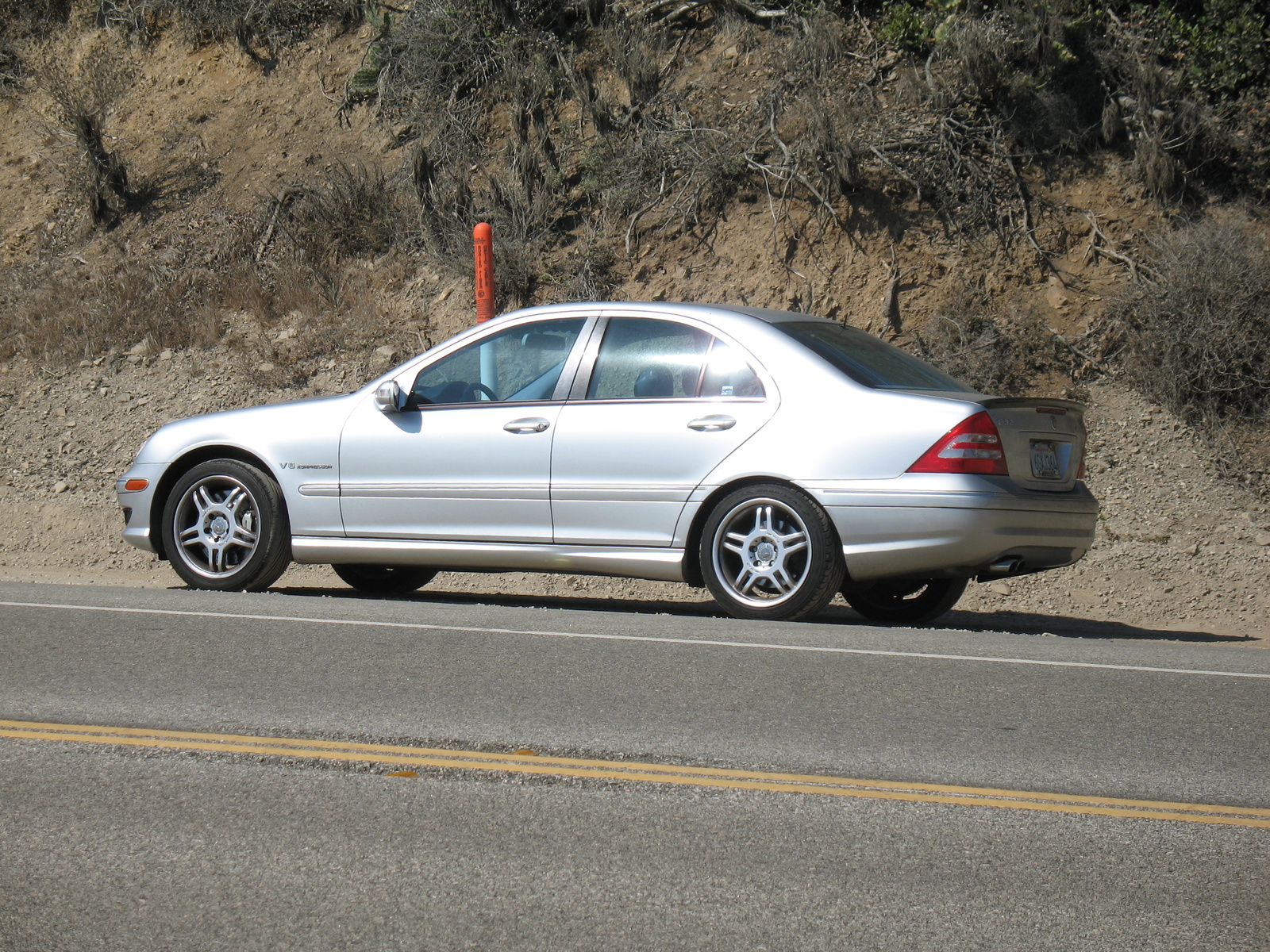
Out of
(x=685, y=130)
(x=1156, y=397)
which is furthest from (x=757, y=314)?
(x=685, y=130)

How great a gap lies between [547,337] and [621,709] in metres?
3.51

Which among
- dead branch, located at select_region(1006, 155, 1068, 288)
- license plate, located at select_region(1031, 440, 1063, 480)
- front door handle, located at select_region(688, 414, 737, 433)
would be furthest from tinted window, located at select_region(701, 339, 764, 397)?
dead branch, located at select_region(1006, 155, 1068, 288)

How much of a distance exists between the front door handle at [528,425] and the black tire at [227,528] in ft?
5.36

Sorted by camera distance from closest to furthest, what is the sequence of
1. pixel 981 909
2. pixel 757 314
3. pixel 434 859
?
1. pixel 981 909
2. pixel 434 859
3. pixel 757 314

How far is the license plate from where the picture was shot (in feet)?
24.3

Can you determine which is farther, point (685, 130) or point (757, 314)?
point (685, 130)

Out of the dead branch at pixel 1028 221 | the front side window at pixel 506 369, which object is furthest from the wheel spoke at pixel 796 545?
the dead branch at pixel 1028 221

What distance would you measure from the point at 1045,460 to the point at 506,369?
3123 millimetres

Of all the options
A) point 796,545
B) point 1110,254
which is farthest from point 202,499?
point 1110,254

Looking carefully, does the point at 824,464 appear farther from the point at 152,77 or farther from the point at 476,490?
the point at 152,77

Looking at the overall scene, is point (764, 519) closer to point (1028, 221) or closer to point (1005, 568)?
point (1005, 568)

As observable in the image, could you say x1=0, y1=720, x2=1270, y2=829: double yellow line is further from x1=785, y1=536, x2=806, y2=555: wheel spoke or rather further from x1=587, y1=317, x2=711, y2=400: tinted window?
x1=587, y1=317, x2=711, y2=400: tinted window

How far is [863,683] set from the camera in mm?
5793

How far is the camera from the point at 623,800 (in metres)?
4.21
